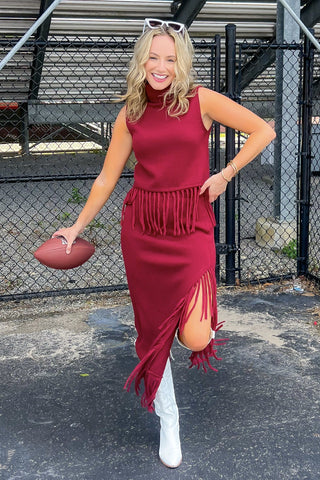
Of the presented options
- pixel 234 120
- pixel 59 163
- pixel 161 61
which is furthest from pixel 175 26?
pixel 59 163

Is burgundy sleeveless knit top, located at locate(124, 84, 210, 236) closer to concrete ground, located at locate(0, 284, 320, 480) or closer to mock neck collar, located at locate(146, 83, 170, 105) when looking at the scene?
mock neck collar, located at locate(146, 83, 170, 105)

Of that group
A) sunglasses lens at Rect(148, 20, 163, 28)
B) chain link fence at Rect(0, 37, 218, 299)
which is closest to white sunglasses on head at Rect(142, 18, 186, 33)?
sunglasses lens at Rect(148, 20, 163, 28)

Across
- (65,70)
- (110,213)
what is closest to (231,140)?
(110,213)

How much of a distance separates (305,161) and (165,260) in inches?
117

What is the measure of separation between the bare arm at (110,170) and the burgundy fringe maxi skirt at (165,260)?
156 millimetres

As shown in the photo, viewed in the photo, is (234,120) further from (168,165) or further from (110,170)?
(110,170)

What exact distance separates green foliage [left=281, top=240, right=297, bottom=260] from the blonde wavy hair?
3.71m

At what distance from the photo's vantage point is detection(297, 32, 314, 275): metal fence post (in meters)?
5.02

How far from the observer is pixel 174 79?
2449 mm

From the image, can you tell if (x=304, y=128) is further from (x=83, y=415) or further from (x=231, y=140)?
(x=83, y=415)

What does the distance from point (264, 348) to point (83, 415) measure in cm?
133

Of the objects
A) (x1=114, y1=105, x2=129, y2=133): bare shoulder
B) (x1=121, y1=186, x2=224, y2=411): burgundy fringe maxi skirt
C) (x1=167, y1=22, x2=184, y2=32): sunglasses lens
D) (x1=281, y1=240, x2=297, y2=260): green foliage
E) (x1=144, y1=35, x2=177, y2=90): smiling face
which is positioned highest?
(x1=167, y1=22, x2=184, y2=32): sunglasses lens

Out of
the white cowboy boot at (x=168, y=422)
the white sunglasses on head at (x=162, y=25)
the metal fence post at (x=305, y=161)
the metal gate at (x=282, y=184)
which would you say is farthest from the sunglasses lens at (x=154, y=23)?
the metal fence post at (x=305, y=161)

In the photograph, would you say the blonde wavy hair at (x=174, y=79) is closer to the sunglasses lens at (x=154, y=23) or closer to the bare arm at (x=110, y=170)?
the sunglasses lens at (x=154, y=23)
